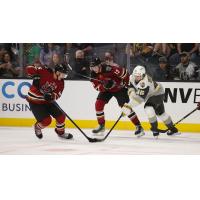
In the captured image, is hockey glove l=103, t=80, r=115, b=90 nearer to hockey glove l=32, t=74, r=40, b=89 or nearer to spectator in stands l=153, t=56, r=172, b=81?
spectator in stands l=153, t=56, r=172, b=81

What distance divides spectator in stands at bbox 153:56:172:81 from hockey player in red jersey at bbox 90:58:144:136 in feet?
1.06

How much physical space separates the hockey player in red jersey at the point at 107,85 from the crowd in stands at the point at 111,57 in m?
0.07

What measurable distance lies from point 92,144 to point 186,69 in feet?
4.25

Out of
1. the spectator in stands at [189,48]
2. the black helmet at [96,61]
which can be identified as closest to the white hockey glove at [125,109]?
the black helmet at [96,61]

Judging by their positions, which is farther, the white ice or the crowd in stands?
the crowd in stands

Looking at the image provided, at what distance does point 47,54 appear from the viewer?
5.17 meters

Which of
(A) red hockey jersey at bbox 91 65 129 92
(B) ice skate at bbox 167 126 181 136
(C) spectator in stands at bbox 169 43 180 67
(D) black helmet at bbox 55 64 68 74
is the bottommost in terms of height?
(B) ice skate at bbox 167 126 181 136

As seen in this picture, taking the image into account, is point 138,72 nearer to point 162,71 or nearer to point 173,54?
point 162,71

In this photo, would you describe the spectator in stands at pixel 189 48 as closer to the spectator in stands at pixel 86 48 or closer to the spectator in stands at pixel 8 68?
the spectator in stands at pixel 86 48

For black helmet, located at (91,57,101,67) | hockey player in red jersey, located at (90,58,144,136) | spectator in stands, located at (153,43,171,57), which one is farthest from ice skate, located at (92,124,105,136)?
spectator in stands, located at (153,43,171,57)

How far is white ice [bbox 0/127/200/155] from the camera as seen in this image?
4.85 meters

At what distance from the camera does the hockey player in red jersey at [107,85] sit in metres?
5.17

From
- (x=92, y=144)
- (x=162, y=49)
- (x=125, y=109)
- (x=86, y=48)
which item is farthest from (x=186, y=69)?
(x=92, y=144)

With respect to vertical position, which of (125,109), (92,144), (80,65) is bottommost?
(92,144)
